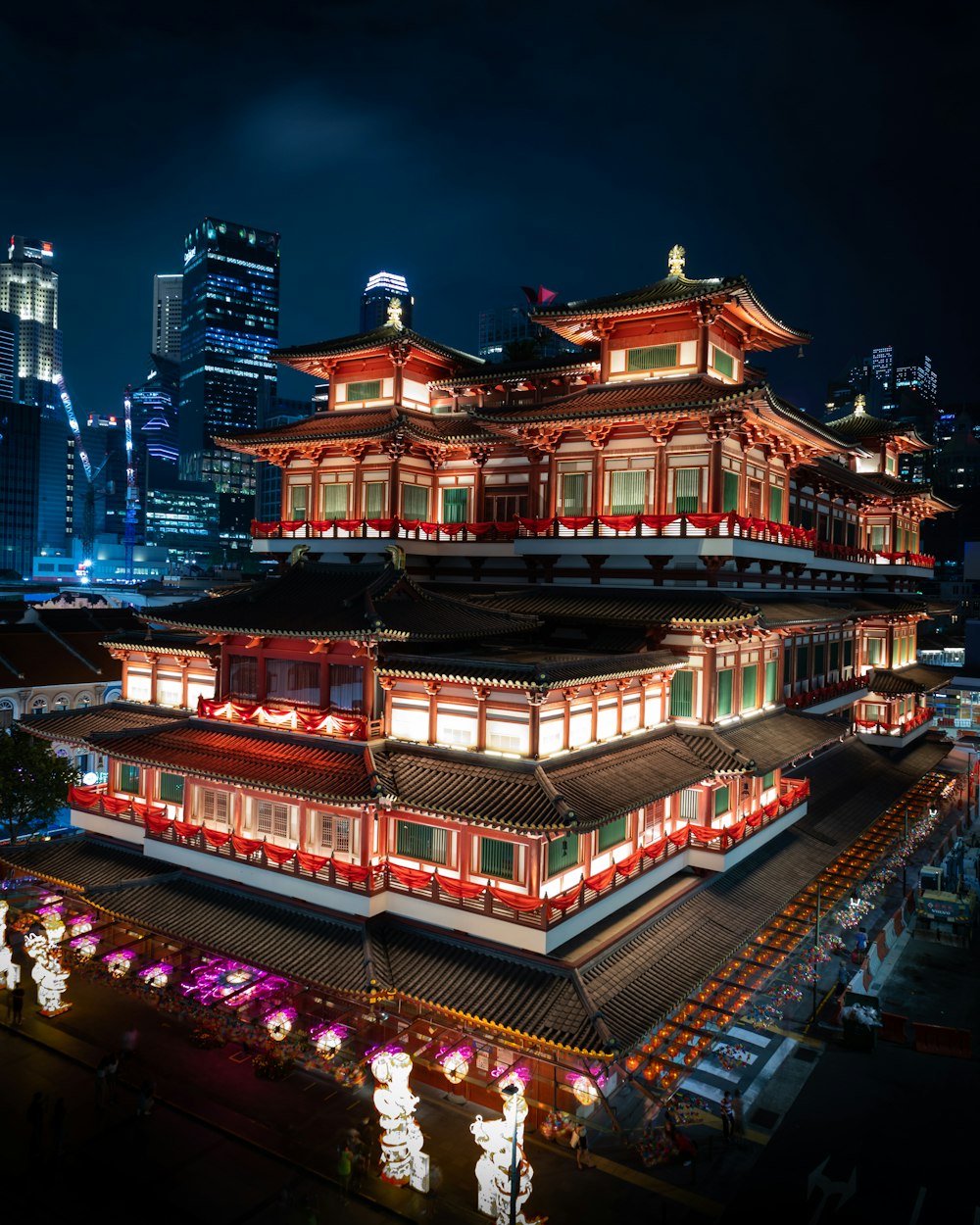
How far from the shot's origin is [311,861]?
24125mm

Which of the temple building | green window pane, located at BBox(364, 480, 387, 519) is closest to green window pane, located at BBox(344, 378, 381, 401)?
the temple building

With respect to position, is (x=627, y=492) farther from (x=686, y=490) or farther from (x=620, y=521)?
(x=686, y=490)

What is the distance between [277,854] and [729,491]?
1937 cm

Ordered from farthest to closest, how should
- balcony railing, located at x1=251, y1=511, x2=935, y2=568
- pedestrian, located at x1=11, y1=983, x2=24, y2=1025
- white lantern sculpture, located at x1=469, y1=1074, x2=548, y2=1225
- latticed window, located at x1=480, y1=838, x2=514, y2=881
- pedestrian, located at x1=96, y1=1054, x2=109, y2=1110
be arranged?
Answer: balcony railing, located at x1=251, y1=511, x2=935, y2=568
pedestrian, located at x1=11, y1=983, x2=24, y2=1025
latticed window, located at x1=480, y1=838, x2=514, y2=881
pedestrian, located at x1=96, y1=1054, x2=109, y2=1110
white lantern sculpture, located at x1=469, y1=1074, x2=548, y2=1225

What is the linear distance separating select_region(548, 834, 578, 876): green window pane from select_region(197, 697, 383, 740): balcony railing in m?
6.20

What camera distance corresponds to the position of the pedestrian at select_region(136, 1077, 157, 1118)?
2105cm

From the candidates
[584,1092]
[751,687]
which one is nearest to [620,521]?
[751,687]

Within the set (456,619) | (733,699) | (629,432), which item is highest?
(629,432)

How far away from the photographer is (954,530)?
12400 cm

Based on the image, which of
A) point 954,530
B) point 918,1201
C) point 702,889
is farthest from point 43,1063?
point 954,530

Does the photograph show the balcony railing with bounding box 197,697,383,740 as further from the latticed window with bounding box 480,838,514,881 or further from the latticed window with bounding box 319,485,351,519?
the latticed window with bounding box 319,485,351,519

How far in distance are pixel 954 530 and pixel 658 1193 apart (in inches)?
4928

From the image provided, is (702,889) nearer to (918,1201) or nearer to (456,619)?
(918,1201)

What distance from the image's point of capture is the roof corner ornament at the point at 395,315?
36.9 meters
